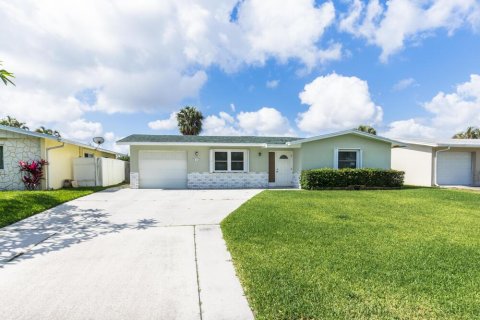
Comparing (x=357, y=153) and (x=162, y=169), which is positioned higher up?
(x=357, y=153)

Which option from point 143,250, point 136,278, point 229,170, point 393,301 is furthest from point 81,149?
point 393,301

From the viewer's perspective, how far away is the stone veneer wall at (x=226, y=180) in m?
15.2

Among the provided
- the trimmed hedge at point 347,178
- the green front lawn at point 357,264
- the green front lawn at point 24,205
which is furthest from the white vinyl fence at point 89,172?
the trimmed hedge at point 347,178

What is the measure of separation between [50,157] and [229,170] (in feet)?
31.4

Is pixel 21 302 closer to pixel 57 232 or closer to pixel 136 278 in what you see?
pixel 136 278

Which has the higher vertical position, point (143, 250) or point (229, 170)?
point (229, 170)

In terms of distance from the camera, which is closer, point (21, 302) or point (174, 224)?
point (21, 302)

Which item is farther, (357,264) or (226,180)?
(226,180)

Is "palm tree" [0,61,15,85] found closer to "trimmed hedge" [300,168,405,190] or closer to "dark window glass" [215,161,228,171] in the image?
"dark window glass" [215,161,228,171]

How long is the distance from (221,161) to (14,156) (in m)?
10.6

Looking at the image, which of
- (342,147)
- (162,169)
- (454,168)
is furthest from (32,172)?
(454,168)

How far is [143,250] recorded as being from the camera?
466 cm

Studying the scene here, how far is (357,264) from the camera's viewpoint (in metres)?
3.86

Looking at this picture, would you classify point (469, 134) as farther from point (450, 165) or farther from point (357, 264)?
point (357, 264)
